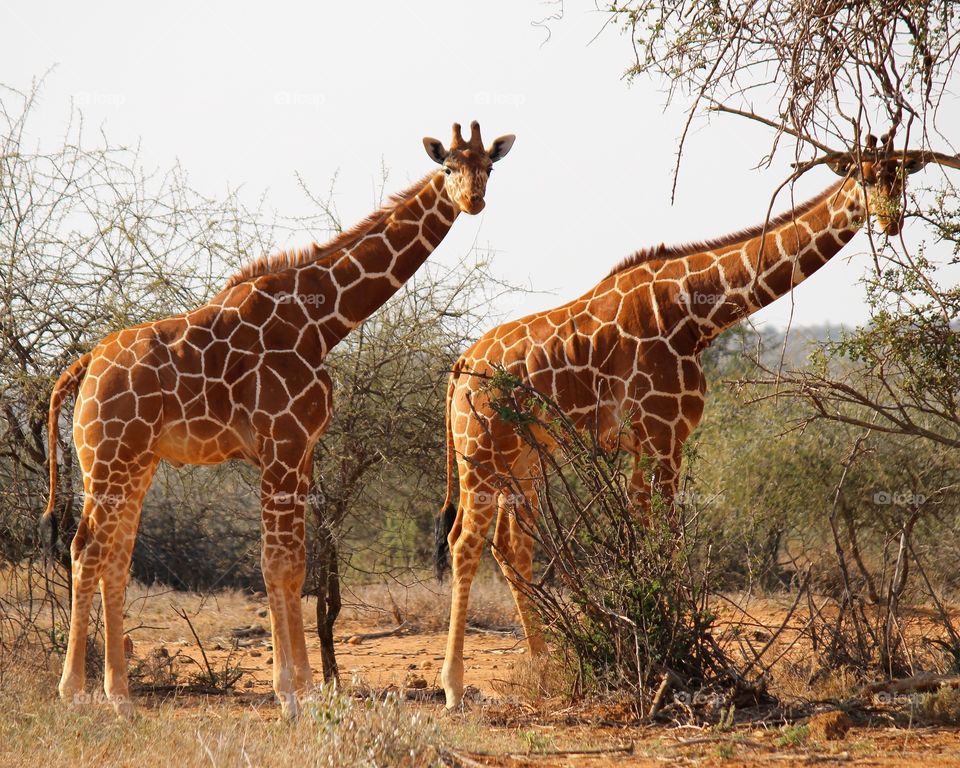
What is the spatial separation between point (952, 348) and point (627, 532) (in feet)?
7.95

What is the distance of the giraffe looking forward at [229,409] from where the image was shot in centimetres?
741

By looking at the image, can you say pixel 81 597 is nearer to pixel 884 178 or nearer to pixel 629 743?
pixel 629 743

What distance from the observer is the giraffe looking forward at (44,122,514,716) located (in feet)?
24.3

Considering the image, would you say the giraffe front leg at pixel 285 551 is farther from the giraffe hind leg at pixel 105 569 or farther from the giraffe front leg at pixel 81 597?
the giraffe front leg at pixel 81 597

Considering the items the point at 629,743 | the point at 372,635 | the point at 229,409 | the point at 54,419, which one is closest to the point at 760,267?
the point at 629,743

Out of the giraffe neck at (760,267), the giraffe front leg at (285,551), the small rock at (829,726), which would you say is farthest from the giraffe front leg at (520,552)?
the small rock at (829,726)

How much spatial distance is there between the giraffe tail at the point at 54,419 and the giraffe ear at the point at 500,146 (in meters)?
3.21

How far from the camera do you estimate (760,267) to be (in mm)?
7859

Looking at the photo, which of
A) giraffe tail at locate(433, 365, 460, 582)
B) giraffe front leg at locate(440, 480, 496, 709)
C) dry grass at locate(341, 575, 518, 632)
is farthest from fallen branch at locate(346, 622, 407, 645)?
giraffe front leg at locate(440, 480, 496, 709)

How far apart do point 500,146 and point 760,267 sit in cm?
204

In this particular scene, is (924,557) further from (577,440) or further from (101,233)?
(101,233)

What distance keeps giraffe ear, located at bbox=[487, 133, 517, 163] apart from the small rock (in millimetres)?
4310

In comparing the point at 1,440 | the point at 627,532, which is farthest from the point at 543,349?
the point at 1,440

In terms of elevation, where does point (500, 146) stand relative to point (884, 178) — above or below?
above
